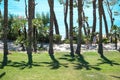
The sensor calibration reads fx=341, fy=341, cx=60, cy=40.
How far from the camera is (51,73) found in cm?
1828

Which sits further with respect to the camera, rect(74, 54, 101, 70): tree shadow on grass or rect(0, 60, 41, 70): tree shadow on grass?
rect(74, 54, 101, 70): tree shadow on grass

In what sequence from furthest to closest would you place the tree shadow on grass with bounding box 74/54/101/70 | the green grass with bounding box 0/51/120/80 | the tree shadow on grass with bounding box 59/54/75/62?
1. the tree shadow on grass with bounding box 59/54/75/62
2. the tree shadow on grass with bounding box 74/54/101/70
3. the green grass with bounding box 0/51/120/80

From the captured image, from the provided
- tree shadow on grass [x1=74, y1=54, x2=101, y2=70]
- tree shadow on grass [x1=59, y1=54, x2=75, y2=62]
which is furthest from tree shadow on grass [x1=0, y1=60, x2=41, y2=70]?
tree shadow on grass [x1=59, y1=54, x2=75, y2=62]

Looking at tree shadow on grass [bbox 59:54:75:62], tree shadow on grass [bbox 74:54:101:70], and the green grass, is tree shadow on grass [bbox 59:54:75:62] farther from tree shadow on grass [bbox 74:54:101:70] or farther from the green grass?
tree shadow on grass [bbox 74:54:101:70]

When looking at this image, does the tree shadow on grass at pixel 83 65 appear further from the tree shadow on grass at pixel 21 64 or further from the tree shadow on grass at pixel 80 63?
the tree shadow on grass at pixel 21 64

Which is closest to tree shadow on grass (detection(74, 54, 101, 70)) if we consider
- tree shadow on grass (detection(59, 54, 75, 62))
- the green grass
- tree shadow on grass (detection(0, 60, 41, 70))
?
the green grass

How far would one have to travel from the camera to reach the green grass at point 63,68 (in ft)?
57.7

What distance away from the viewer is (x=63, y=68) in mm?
19766

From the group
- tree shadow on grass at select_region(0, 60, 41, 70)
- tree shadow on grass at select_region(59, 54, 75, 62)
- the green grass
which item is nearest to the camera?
the green grass

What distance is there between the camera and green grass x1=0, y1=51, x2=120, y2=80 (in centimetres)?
1758

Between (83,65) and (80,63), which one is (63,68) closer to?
(83,65)

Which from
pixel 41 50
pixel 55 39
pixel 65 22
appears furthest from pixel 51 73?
pixel 65 22

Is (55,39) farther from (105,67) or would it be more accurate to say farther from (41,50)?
(105,67)

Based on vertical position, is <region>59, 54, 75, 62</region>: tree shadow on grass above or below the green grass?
above
